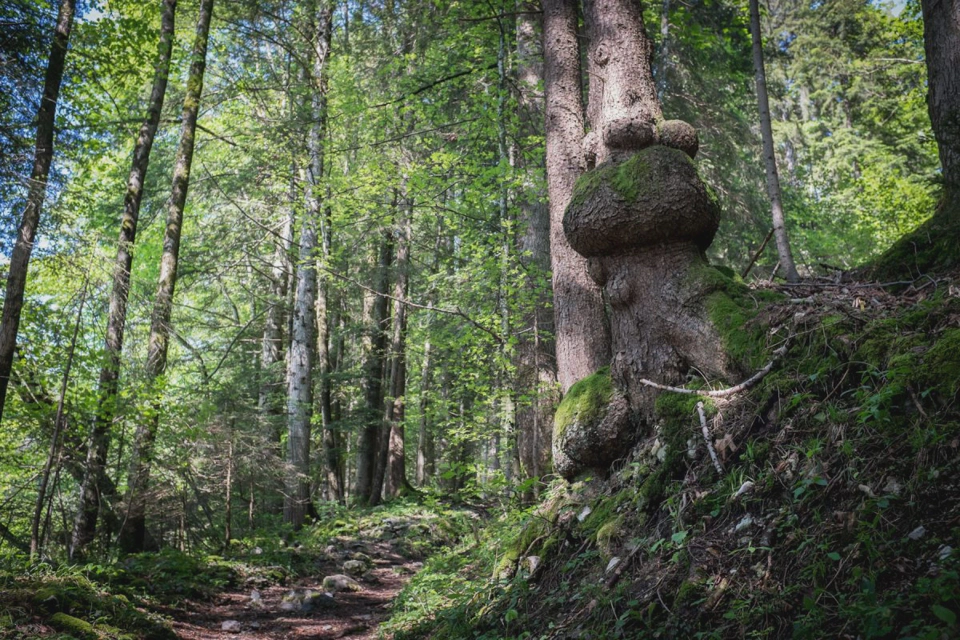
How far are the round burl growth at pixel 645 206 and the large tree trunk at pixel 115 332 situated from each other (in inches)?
232

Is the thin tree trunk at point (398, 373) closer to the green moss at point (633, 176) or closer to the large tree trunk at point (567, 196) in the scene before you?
the large tree trunk at point (567, 196)

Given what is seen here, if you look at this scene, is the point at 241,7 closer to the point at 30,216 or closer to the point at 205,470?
→ the point at 30,216

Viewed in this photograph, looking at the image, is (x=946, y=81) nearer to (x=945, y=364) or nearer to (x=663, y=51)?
(x=945, y=364)

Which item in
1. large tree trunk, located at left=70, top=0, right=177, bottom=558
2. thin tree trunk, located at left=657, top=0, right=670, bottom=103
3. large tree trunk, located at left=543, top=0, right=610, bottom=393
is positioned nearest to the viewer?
large tree trunk, located at left=543, top=0, right=610, bottom=393

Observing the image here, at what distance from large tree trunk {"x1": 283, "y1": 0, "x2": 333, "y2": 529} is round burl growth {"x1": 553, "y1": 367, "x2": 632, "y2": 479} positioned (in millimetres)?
7451

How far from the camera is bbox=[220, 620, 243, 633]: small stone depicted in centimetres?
620

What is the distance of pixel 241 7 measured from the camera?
1229 cm

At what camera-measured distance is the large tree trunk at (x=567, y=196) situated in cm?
551

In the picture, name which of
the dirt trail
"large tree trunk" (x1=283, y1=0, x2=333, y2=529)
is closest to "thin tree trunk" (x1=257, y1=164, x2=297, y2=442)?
"large tree trunk" (x1=283, y1=0, x2=333, y2=529)

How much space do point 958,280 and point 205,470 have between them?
379 inches

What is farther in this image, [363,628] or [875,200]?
[875,200]

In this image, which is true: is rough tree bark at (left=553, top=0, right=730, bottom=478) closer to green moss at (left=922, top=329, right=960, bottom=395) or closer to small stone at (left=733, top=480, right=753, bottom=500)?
small stone at (left=733, top=480, right=753, bottom=500)

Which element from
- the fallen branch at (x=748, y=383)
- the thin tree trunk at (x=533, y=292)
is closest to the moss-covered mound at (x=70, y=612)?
the thin tree trunk at (x=533, y=292)

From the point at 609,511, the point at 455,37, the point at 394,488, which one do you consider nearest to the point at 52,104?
the point at 455,37
